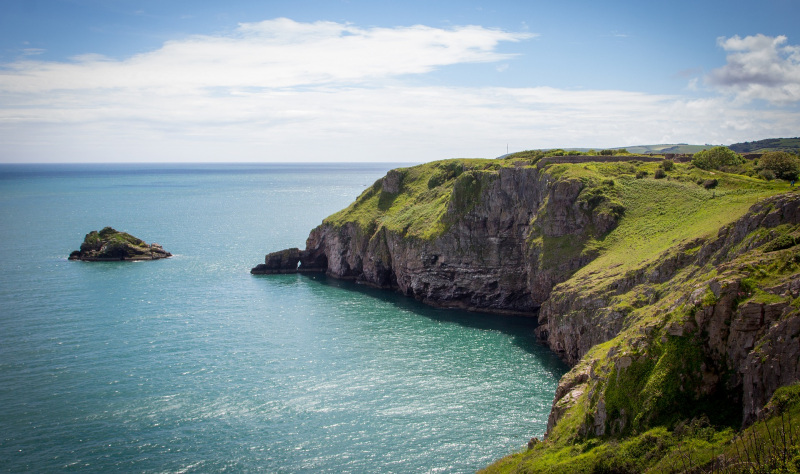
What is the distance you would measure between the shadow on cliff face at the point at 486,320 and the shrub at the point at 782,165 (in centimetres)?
4041

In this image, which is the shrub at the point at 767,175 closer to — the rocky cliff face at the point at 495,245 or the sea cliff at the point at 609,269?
the sea cliff at the point at 609,269

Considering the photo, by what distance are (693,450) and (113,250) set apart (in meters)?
126

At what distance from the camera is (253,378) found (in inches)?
2370

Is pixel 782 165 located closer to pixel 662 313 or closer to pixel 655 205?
pixel 655 205

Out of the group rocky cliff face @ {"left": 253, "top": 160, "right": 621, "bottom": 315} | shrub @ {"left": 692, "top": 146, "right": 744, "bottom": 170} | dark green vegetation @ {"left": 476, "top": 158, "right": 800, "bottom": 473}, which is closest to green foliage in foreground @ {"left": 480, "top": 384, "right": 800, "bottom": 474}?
dark green vegetation @ {"left": 476, "top": 158, "right": 800, "bottom": 473}

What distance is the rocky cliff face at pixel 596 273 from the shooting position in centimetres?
3133

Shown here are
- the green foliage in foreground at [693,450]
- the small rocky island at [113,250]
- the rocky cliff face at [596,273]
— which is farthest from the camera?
the small rocky island at [113,250]

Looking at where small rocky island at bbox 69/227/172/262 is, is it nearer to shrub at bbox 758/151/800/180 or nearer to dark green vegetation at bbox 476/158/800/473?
dark green vegetation at bbox 476/158/800/473

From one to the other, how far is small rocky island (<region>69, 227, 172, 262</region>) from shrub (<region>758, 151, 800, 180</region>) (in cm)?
11817

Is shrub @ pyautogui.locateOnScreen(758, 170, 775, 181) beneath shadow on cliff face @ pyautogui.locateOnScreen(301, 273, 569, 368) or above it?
above

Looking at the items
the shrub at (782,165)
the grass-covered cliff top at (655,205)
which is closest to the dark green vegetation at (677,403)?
the grass-covered cliff top at (655,205)

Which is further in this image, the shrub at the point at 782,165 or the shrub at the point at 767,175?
the shrub at the point at 782,165

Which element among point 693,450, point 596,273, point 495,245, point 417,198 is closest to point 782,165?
point 596,273

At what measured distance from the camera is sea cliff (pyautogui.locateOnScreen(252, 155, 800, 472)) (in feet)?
102
